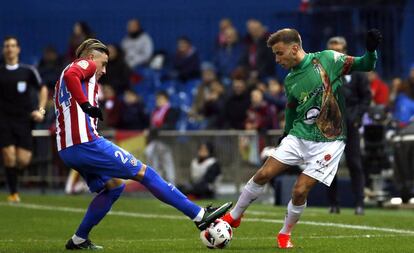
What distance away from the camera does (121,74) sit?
85.0ft

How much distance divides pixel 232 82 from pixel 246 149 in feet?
8.21

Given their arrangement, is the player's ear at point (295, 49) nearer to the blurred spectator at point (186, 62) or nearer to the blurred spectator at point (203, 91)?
the blurred spectator at point (203, 91)

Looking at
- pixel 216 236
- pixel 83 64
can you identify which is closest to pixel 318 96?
pixel 216 236

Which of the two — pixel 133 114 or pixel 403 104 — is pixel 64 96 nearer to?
pixel 403 104

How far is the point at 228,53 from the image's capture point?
1011 inches

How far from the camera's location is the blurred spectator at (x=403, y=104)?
22.2 meters

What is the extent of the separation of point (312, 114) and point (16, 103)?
941 centimetres

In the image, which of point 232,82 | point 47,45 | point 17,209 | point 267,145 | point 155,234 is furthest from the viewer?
point 47,45

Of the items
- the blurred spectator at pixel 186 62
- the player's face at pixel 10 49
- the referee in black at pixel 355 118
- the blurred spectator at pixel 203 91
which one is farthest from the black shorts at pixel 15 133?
the blurred spectator at pixel 186 62

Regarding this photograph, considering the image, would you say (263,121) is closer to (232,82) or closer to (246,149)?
(246,149)

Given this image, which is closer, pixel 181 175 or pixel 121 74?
pixel 181 175

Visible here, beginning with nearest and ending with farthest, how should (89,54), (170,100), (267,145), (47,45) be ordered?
1. (89,54)
2. (267,145)
3. (170,100)
4. (47,45)

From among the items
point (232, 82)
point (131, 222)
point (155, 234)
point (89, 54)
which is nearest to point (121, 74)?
point (232, 82)

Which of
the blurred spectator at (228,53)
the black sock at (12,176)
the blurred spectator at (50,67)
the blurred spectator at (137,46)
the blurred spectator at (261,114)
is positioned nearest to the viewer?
the black sock at (12,176)
